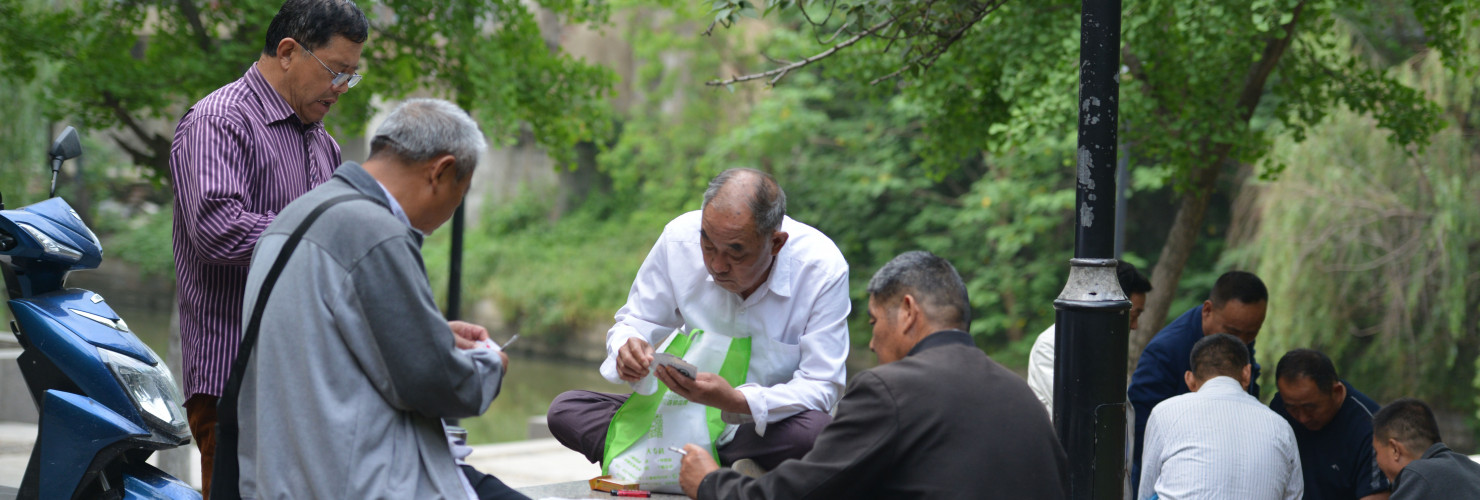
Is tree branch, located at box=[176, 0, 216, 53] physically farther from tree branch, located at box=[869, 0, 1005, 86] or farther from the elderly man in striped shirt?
the elderly man in striped shirt

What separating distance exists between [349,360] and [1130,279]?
3.53 metres

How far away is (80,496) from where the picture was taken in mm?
3197

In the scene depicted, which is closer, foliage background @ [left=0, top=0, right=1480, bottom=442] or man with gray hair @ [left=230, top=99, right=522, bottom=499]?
man with gray hair @ [left=230, top=99, right=522, bottom=499]

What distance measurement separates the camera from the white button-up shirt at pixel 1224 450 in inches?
156

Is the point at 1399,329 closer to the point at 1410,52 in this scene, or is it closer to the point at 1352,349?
the point at 1352,349

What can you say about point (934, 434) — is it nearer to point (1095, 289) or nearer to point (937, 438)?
point (937, 438)

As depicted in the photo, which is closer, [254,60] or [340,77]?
[340,77]

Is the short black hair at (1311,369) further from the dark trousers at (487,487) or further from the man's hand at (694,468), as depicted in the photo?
the dark trousers at (487,487)

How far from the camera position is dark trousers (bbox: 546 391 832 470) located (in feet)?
11.7

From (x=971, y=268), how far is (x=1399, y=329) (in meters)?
6.48

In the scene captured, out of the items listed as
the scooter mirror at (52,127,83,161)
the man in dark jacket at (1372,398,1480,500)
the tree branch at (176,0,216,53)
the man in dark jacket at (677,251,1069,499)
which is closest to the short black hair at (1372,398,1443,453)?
the man in dark jacket at (1372,398,1480,500)

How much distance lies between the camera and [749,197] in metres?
3.37

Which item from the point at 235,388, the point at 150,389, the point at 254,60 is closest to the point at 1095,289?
the point at 235,388

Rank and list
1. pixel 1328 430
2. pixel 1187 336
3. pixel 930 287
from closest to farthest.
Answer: pixel 930 287 → pixel 1328 430 → pixel 1187 336
